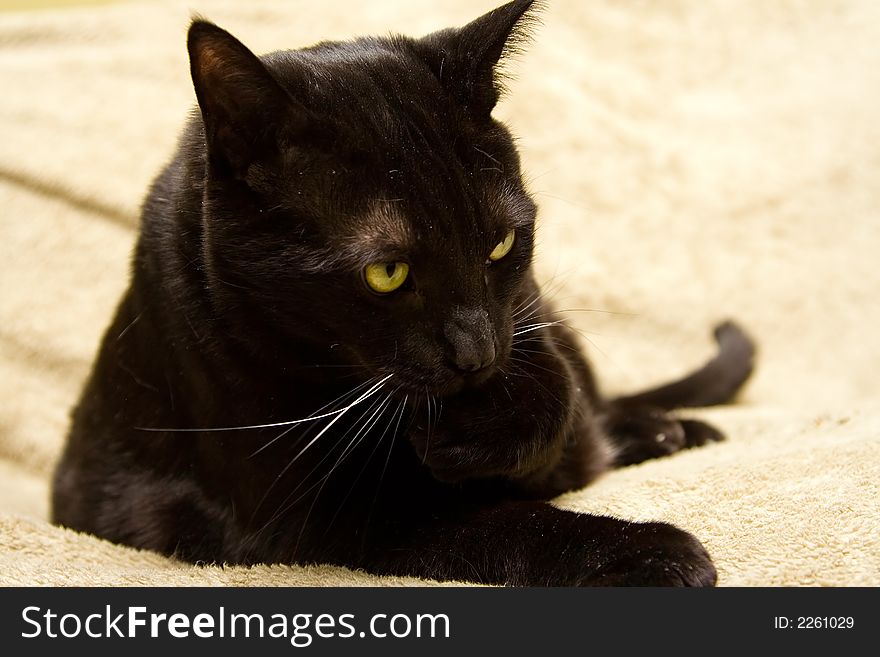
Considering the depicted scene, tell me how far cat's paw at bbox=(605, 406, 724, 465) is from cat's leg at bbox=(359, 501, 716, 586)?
0.49 meters

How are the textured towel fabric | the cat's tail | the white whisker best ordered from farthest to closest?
the textured towel fabric → the cat's tail → the white whisker

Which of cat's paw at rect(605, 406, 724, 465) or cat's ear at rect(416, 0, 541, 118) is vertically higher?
cat's ear at rect(416, 0, 541, 118)

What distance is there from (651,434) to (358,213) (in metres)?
0.77

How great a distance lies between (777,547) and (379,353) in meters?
0.47

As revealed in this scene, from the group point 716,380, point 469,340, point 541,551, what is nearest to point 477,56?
point 469,340

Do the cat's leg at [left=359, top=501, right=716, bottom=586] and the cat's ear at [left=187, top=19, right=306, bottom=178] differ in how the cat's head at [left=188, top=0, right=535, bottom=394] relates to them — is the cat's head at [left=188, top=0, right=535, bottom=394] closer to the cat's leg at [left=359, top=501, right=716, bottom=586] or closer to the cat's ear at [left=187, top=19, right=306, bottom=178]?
the cat's ear at [left=187, top=19, right=306, bottom=178]

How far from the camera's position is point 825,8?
2.47 m

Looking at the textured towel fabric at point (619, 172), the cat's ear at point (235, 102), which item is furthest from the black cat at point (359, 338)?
the textured towel fabric at point (619, 172)

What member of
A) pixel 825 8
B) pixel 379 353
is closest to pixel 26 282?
pixel 379 353

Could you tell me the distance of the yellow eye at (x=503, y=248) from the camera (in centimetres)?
110

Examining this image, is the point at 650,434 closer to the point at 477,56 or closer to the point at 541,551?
the point at 541,551

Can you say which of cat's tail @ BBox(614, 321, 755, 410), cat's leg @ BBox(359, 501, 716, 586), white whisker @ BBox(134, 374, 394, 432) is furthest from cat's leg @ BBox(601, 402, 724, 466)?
white whisker @ BBox(134, 374, 394, 432)

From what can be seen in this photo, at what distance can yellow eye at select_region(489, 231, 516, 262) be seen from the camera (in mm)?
1096

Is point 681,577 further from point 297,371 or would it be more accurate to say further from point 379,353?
point 297,371
